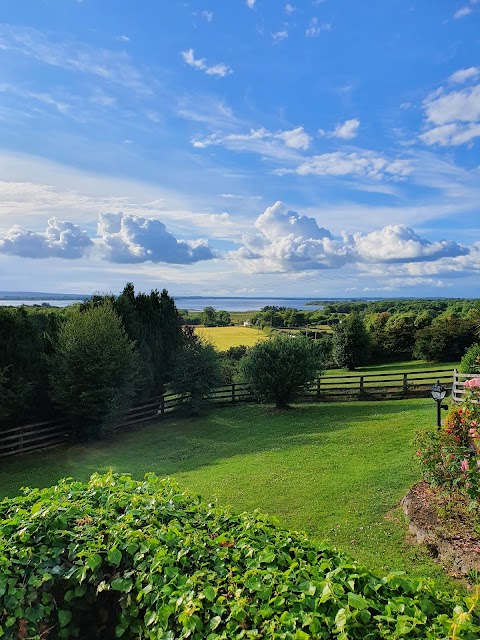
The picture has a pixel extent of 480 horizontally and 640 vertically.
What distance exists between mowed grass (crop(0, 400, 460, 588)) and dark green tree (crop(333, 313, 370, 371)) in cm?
2129

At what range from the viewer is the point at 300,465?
11328mm

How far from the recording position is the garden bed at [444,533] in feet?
19.2

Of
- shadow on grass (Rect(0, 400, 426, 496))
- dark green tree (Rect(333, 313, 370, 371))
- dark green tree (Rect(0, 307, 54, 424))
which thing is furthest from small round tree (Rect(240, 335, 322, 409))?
dark green tree (Rect(333, 313, 370, 371))

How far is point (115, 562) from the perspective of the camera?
2.61 metres

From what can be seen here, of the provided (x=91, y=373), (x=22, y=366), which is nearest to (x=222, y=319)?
(x=91, y=373)

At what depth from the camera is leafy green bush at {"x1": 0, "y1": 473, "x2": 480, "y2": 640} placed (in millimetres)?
2055

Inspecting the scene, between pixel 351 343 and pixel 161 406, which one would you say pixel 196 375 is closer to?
pixel 161 406

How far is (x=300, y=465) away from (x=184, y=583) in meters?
9.42

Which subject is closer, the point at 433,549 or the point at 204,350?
the point at 433,549

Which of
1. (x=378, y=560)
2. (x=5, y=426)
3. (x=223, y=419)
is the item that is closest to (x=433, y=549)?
(x=378, y=560)

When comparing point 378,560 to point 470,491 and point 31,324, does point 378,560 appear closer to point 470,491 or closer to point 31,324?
point 470,491

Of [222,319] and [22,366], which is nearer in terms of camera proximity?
[22,366]

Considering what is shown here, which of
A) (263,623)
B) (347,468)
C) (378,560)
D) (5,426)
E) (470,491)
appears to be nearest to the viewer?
(263,623)

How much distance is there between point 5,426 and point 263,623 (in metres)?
16.4
